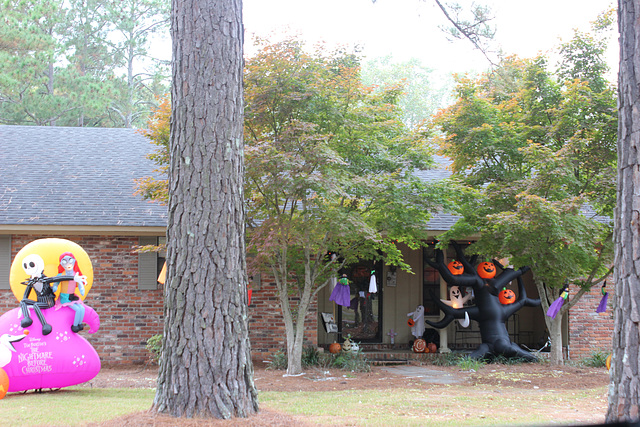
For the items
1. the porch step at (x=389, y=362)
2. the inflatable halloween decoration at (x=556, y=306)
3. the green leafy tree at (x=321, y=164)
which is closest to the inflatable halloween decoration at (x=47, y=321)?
the green leafy tree at (x=321, y=164)

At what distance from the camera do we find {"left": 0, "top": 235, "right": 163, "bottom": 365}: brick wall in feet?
37.7

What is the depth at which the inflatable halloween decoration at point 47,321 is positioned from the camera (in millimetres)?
7488

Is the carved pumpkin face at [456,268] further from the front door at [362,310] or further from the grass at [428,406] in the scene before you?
the grass at [428,406]

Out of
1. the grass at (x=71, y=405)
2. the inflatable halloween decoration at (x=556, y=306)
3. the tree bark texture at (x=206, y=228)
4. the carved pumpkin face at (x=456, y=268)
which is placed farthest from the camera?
the carved pumpkin face at (x=456, y=268)

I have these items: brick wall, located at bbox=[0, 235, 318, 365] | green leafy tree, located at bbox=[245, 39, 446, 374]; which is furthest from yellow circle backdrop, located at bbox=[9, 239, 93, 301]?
brick wall, located at bbox=[0, 235, 318, 365]

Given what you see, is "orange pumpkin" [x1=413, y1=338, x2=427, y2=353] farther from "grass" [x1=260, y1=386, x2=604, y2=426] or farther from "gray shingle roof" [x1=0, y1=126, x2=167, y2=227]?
"gray shingle roof" [x1=0, y1=126, x2=167, y2=227]

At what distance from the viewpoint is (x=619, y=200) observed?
418cm

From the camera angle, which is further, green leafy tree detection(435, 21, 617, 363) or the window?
the window

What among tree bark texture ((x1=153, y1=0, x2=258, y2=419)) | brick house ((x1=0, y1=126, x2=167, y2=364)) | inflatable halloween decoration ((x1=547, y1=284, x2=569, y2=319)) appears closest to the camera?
tree bark texture ((x1=153, y1=0, x2=258, y2=419))

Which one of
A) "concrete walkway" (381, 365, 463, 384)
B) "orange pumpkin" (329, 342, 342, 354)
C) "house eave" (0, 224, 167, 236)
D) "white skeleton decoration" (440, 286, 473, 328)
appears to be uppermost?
"house eave" (0, 224, 167, 236)

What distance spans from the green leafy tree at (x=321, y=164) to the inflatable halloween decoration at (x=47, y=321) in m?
2.53

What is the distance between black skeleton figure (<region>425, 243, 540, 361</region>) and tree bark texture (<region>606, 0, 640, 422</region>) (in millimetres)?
7693

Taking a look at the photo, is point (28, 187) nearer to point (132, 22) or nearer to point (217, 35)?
point (217, 35)

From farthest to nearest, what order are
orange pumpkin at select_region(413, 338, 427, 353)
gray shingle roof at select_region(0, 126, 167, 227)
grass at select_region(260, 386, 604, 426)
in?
1. orange pumpkin at select_region(413, 338, 427, 353)
2. gray shingle roof at select_region(0, 126, 167, 227)
3. grass at select_region(260, 386, 604, 426)
